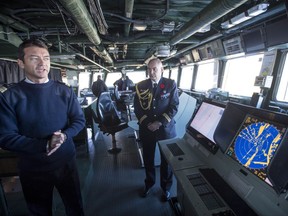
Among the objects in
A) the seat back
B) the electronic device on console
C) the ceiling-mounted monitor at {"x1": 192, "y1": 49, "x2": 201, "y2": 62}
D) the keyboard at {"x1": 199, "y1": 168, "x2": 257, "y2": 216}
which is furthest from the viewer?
the ceiling-mounted monitor at {"x1": 192, "y1": 49, "x2": 201, "y2": 62}

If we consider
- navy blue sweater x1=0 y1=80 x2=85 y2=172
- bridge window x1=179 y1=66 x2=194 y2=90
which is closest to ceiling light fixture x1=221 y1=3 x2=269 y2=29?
navy blue sweater x1=0 y1=80 x2=85 y2=172

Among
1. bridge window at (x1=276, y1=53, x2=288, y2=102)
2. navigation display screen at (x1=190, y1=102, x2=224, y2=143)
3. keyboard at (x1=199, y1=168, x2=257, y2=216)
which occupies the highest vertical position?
bridge window at (x1=276, y1=53, x2=288, y2=102)

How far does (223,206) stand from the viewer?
2.75 ft

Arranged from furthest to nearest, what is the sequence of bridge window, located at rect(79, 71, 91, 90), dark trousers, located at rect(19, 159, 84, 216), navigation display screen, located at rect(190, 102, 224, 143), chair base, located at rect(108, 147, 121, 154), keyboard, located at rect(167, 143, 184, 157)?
bridge window, located at rect(79, 71, 91, 90) < chair base, located at rect(108, 147, 121, 154) < keyboard, located at rect(167, 143, 184, 157) < navigation display screen, located at rect(190, 102, 224, 143) < dark trousers, located at rect(19, 159, 84, 216)

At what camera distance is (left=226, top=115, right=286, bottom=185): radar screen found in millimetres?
858

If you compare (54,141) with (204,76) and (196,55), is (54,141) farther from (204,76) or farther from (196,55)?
(204,76)

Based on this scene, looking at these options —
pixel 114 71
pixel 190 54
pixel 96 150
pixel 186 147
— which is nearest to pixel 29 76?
pixel 186 147

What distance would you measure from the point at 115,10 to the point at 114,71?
9.69m

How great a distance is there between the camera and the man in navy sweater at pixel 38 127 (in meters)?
1.14

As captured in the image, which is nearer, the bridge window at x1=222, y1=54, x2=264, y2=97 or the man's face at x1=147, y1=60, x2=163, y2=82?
the man's face at x1=147, y1=60, x2=163, y2=82

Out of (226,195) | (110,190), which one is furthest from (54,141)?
(110,190)

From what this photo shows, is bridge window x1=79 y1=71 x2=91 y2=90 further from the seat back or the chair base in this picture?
the chair base

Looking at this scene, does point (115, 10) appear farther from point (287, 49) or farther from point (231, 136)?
point (287, 49)

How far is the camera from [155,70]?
197 centimetres
